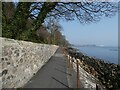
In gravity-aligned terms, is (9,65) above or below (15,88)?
above

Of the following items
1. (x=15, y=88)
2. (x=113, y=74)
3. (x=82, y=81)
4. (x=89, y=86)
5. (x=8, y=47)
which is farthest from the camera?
(x=113, y=74)

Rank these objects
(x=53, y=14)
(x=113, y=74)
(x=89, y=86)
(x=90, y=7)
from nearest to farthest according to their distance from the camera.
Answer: (x=89, y=86) < (x=113, y=74) < (x=90, y=7) < (x=53, y=14)

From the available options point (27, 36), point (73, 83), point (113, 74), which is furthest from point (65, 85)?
point (27, 36)

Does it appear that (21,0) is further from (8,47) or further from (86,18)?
(8,47)

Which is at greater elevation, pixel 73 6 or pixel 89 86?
pixel 73 6

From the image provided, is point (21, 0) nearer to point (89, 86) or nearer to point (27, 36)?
point (27, 36)

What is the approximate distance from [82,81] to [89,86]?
0.73 metres

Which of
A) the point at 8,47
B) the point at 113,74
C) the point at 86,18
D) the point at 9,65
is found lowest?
the point at 113,74

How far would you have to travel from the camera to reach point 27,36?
15.4 m

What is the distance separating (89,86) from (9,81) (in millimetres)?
3454

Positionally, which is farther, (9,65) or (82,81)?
(82,81)

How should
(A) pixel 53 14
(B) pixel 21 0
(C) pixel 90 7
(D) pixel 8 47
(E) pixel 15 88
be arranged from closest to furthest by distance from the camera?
1. (D) pixel 8 47
2. (E) pixel 15 88
3. (B) pixel 21 0
4. (C) pixel 90 7
5. (A) pixel 53 14

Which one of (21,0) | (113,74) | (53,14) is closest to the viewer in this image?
(113,74)

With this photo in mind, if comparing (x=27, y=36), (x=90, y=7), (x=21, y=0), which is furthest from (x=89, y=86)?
(x=90, y=7)
